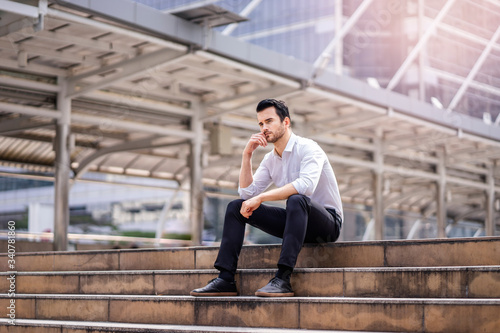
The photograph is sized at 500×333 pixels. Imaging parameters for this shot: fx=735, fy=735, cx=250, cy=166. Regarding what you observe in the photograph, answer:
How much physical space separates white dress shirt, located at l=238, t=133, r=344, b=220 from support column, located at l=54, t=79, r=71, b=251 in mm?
8851

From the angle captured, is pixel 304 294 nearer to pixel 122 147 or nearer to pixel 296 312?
pixel 296 312

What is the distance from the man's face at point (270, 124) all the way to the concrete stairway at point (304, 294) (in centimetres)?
90

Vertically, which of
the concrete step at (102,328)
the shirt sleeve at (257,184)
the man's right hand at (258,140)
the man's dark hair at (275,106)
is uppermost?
the man's dark hair at (275,106)

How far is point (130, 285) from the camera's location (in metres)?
6.12

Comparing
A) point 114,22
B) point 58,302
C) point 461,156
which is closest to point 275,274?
point 58,302

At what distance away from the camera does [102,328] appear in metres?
5.14

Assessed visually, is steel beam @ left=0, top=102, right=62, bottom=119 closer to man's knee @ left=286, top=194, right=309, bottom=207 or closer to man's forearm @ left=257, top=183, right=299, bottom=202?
man's forearm @ left=257, top=183, right=299, bottom=202

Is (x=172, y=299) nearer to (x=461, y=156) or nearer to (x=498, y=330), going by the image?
(x=498, y=330)

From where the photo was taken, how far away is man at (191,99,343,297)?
497 centimetres

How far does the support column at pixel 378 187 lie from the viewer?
871 inches

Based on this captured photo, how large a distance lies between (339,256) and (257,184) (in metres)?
0.84

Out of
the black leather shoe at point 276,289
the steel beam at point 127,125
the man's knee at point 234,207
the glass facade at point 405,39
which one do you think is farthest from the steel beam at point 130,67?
the black leather shoe at point 276,289

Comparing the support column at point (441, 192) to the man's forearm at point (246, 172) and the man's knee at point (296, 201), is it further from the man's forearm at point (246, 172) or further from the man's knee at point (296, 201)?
the man's knee at point (296, 201)

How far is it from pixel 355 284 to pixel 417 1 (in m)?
48.4
